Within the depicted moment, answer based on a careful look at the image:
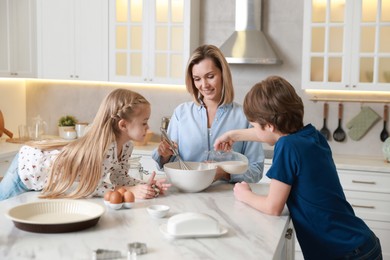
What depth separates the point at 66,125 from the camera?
5012 mm

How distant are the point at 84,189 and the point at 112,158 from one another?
18 centimetres

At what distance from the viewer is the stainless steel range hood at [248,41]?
438cm

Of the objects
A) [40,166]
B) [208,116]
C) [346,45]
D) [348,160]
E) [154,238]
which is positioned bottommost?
[348,160]

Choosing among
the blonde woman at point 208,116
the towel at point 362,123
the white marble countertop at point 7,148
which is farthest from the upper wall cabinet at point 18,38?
the towel at point 362,123

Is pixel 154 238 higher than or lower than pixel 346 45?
lower

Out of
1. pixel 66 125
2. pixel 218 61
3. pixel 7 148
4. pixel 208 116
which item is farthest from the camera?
pixel 66 125

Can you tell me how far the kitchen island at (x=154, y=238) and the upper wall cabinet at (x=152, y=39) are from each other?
2573 millimetres

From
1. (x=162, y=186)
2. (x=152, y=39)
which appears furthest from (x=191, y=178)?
(x=152, y=39)

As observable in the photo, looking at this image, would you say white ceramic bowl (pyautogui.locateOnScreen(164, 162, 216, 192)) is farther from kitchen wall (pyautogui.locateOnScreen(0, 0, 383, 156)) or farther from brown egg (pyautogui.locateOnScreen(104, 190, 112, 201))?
kitchen wall (pyautogui.locateOnScreen(0, 0, 383, 156))

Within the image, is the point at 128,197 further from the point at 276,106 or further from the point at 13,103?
the point at 13,103

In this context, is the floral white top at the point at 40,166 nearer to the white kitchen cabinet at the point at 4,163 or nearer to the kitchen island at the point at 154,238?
the kitchen island at the point at 154,238

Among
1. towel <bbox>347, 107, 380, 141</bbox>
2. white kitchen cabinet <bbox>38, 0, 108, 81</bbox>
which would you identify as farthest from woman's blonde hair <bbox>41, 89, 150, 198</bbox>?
towel <bbox>347, 107, 380, 141</bbox>

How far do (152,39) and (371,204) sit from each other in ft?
7.14

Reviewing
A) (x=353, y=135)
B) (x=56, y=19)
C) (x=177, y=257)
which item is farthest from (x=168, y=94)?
(x=177, y=257)
